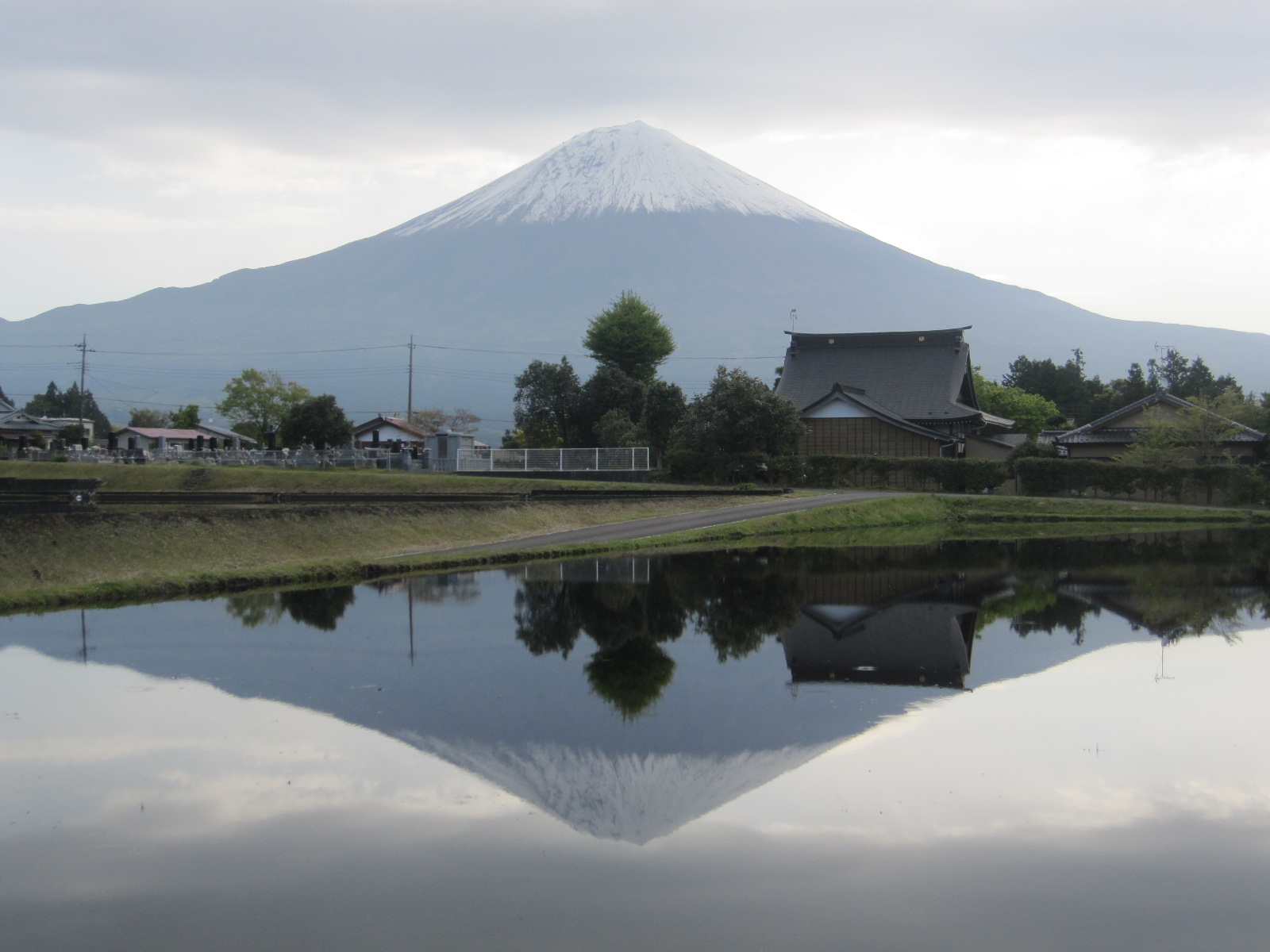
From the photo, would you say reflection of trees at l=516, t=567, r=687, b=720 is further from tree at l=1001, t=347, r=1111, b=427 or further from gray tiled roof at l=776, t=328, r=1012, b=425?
tree at l=1001, t=347, r=1111, b=427

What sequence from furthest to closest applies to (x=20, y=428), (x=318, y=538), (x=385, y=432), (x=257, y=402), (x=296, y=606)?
(x=257, y=402) < (x=385, y=432) < (x=20, y=428) < (x=318, y=538) < (x=296, y=606)

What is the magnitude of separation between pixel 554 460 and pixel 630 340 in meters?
17.3

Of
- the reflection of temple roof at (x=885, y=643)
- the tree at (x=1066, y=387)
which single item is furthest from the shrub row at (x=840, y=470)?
the tree at (x=1066, y=387)

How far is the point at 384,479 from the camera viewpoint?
41.9 m

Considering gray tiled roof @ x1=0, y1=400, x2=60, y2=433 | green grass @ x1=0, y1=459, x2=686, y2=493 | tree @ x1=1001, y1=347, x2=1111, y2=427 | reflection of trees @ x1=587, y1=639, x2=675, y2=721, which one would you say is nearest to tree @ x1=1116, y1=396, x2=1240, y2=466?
green grass @ x1=0, y1=459, x2=686, y2=493

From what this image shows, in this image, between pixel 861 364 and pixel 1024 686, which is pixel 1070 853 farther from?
pixel 861 364

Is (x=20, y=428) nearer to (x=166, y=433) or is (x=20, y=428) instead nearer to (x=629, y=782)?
(x=166, y=433)

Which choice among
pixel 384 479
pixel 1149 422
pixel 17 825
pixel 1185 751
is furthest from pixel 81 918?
pixel 1149 422

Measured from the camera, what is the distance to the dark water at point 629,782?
604cm

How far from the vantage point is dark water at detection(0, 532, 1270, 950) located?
6035mm

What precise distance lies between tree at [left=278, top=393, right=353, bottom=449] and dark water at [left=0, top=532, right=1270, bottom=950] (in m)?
49.5

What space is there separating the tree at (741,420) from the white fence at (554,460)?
15.9ft

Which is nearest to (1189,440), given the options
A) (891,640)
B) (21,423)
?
(891,640)

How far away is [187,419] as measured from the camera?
8381cm
